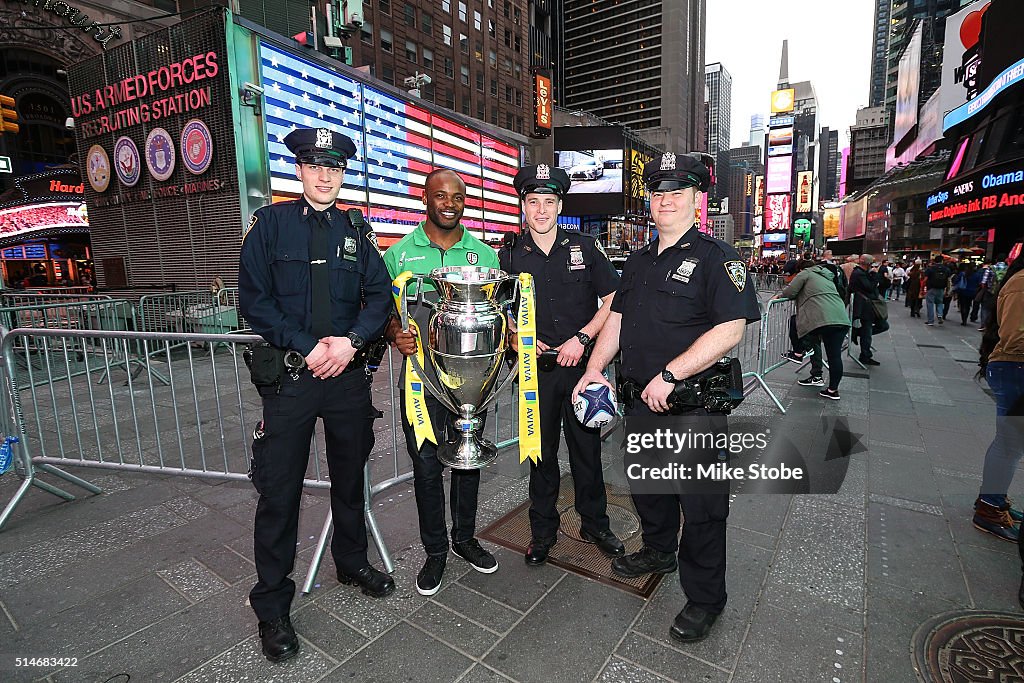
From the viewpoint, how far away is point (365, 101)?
57.4 feet

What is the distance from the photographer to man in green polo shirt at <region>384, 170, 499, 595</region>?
2.86 meters

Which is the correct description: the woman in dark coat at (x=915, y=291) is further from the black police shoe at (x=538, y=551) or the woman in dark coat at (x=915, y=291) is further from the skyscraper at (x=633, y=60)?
the skyscraper at (x=633, y=60)

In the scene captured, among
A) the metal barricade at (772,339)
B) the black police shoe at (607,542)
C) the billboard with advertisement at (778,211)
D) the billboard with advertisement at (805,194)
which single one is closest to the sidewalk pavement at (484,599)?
the black police shoe at (607,542)

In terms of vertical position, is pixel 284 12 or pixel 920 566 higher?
pixel 284 12

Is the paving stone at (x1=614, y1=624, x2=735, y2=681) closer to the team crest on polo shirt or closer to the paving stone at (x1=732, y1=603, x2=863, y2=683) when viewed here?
the paving stone at (x1=732, y1=603, x2=863, y2=683)

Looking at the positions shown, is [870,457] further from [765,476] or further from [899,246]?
[899,246]

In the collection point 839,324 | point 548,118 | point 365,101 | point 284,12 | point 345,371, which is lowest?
point 839,324

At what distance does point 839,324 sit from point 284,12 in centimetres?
1653

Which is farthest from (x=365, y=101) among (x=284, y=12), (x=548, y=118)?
(x=548, y=118)

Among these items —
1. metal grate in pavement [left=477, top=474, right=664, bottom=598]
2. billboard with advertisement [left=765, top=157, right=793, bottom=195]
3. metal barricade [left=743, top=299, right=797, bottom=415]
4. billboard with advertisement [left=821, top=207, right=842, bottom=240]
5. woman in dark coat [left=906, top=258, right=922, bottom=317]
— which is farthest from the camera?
billboard with advertisement [left=821, top=207, right=842, bottom=240]

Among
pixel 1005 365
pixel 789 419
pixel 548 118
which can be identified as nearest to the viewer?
pixel 1005 365

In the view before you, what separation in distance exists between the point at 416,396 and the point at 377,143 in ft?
58.2

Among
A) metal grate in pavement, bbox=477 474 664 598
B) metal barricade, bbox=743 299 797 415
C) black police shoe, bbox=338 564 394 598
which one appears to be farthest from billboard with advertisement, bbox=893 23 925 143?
black police shoe, bbox=338 564 394 598

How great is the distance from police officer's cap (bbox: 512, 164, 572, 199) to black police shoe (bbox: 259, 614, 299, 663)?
2686 mm
